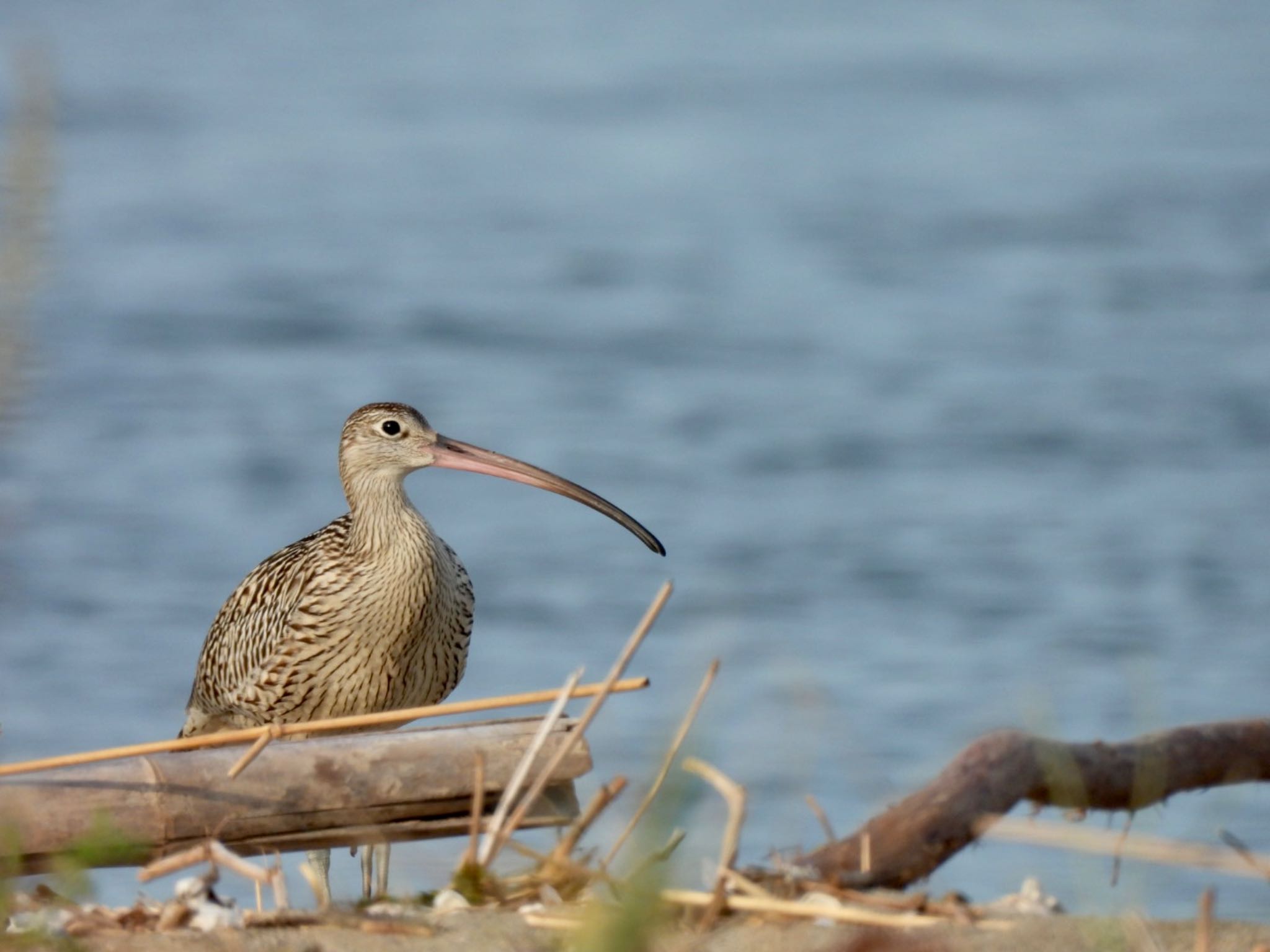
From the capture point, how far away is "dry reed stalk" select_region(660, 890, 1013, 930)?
13.5 ft

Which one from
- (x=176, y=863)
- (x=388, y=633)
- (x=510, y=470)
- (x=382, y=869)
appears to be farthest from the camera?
(x=510, y=470)

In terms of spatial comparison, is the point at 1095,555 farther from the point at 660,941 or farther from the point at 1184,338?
the point at 660,941

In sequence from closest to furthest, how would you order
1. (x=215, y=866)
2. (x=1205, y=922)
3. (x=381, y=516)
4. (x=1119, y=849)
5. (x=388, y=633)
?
(x=1205, y=922) → (x=1119, y=849) → (x=215, y=866) → (x=388, y=633) → (x=381, y=516)

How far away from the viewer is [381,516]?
7.52 metres

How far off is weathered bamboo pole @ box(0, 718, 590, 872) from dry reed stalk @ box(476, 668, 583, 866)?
0.12m

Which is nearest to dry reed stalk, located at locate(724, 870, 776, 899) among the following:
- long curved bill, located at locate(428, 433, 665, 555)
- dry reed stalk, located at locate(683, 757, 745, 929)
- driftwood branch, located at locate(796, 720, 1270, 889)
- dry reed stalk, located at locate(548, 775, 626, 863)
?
dry reed stalk, located at locate(683, 757, 745, 929)

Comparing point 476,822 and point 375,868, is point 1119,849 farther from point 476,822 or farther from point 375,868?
point 375,868

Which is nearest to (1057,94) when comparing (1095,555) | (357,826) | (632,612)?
(1095,555)

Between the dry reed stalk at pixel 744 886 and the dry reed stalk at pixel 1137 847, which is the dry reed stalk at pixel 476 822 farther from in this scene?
the dry reed stalk at pixel 1137 847

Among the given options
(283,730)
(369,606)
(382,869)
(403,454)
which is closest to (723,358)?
(403,454)

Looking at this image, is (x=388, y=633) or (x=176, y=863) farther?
(x=388, y=633)

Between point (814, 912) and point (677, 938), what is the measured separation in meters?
0.27

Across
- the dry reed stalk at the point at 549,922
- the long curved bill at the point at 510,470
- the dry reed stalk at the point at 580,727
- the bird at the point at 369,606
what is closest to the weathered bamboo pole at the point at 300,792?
the dry reed stalk at the point at 580,727

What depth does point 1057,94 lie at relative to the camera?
3438cm
